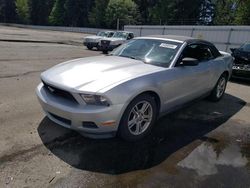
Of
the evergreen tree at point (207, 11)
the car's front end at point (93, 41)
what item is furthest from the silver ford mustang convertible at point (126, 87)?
the evergreen tree at point (207, 11)

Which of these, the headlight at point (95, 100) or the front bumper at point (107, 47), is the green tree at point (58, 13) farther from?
the headlight at point (95, 100)

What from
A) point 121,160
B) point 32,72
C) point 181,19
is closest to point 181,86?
point 121,160

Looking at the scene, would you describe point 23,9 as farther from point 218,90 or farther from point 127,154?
point 127,154

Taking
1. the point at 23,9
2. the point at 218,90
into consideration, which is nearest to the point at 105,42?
the point at 218,90

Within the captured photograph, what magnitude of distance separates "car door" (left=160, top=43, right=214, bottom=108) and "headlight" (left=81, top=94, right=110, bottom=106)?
1.19 meters

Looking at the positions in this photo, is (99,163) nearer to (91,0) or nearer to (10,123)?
(10,123)

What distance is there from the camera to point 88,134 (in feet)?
11.3

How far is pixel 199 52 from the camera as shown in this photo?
5.39 m

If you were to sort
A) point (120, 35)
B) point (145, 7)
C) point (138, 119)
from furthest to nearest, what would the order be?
point (145, 7), point (120, 35), point (138, 119)

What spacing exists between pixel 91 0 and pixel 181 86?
74.6 meters

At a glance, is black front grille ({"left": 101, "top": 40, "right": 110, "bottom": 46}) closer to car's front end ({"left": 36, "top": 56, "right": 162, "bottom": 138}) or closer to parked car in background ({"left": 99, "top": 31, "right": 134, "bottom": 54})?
parked car in background ({"left": 99, "top": 31, "right": 134, "bottom": 54})

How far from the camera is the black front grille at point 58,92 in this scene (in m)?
3.44

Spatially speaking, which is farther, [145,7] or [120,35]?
[145,7]

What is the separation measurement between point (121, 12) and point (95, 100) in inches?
2324
